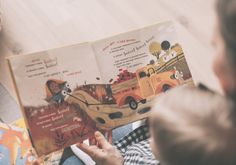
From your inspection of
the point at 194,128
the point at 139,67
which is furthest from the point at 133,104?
the point at 194,128

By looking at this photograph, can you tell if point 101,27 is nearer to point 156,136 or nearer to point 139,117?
point 139,117

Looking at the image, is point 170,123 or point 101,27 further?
point 101,27

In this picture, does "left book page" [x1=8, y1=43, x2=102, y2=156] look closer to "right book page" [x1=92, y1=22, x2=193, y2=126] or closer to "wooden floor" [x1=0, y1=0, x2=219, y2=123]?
"right book page" [x1=92, y1=22, x2=193, y2=126]

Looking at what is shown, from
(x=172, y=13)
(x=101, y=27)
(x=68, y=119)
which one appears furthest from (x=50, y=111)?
(x=172, y=13)

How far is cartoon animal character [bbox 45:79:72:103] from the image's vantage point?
2.97 ft

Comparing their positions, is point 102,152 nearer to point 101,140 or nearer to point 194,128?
point 101,140

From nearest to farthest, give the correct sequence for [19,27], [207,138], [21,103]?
[207,138], [21,103], [19,27]

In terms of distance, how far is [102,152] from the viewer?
92 cm

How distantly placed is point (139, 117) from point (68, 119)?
0.17m

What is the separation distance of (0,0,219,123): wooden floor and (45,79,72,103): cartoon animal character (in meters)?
0.51

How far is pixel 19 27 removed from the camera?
1.43 m

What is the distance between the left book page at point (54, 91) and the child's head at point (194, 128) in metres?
0.39

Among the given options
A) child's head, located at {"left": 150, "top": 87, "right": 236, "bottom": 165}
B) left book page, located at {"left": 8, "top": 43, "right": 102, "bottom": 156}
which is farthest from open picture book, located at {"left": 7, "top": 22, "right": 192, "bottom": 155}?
child's head, located at {"left": 150, "top": 87, "right": 236, "bottom": 165}

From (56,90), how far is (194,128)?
0.47m
